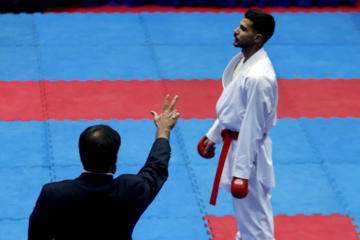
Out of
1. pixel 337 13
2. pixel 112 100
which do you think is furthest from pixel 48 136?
pixel 337 13

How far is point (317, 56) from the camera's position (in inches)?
372

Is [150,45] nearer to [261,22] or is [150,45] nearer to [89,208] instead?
[261,22]

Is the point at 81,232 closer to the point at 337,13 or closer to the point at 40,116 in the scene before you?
the point at 40,116

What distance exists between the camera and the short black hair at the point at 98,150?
10.8 feet

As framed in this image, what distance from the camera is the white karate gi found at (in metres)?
4.75

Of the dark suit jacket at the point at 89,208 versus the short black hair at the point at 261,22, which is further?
the short black hair at the point at 261,22

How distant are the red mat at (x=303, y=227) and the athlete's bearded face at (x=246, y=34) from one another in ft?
6.07

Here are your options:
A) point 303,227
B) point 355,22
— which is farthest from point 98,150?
point 355,22

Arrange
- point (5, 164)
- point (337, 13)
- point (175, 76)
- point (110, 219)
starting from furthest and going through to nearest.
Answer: point (337, 13) → point (175, 76) → point (5, 164) → point (110, 219)

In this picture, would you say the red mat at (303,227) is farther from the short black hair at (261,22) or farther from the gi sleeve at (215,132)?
A: the short black hair at (261,22)

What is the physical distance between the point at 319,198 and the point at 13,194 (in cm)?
304

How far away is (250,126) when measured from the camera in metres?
4.76

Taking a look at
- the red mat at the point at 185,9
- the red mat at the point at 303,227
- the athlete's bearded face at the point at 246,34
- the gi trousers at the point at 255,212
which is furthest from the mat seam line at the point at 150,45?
the gi trousers at the point at 255,212

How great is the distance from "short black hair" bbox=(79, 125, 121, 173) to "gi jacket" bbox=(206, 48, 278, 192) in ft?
5.46
